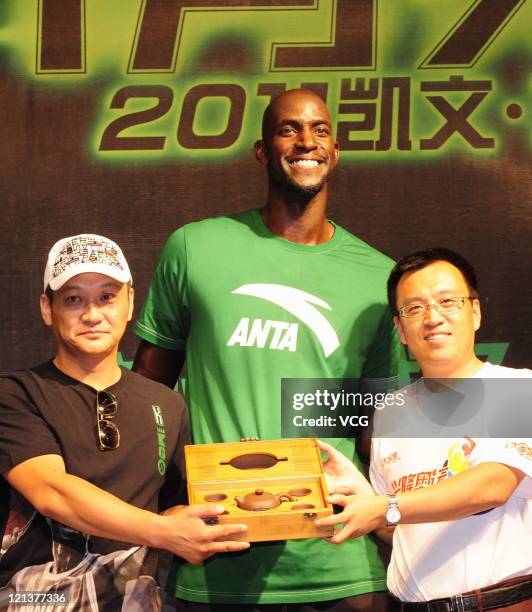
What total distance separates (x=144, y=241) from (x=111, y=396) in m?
0.88

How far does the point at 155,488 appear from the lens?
8.13 feet

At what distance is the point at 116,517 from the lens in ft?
7.44

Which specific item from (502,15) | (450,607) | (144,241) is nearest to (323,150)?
(144,241)

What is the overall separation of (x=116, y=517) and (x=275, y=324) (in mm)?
812

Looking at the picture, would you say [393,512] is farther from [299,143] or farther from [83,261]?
[299,143]

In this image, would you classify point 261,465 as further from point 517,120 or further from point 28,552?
point 517,120

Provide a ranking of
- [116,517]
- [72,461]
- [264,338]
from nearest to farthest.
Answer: [116,517]
[72,461]
[264,338]

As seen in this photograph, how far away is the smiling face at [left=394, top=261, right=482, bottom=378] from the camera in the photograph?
264 cm

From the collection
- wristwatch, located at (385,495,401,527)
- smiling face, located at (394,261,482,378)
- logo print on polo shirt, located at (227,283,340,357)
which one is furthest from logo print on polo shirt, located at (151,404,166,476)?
smiling face, located at (394,261,482,378)

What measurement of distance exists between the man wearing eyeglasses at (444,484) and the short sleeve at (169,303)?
0.63 metres

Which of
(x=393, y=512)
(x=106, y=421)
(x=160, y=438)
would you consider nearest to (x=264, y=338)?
(x=160, y=438)

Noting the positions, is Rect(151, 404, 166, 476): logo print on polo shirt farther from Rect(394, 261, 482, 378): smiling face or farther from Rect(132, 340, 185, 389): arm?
Rect(394, 261, 482, 378): smiling face

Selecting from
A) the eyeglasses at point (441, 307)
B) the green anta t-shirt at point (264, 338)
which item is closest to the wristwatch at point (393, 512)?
the green anta t-shirt at point (264, 338)

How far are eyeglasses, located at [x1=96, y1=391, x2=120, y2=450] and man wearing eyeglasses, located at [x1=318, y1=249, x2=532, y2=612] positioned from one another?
0.57 meters
